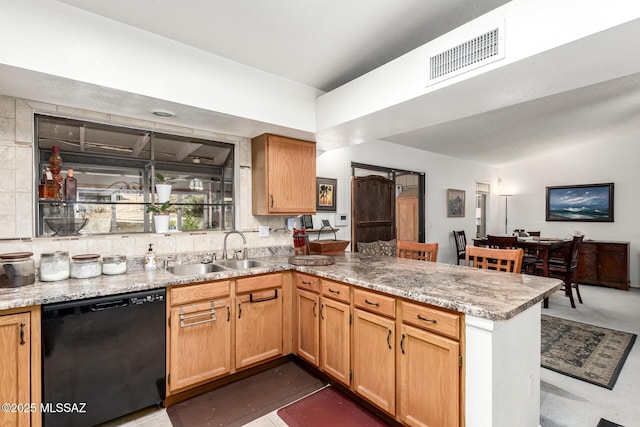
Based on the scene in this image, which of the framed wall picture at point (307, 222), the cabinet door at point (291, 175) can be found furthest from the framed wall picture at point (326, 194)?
the cabinet door at point (291, 175)

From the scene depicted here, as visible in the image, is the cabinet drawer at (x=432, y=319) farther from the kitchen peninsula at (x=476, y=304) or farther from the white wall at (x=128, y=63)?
the white wall at (x=128, y=63)

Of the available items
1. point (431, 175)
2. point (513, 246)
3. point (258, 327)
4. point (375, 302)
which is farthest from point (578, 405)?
point (431, 175)

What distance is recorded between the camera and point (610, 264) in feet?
18.4

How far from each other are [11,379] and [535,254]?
6198 mm

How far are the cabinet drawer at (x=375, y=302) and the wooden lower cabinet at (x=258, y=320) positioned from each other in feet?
2.70

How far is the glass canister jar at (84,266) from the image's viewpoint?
2131 mm

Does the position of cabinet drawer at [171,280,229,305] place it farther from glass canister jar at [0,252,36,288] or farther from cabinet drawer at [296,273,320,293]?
glass canister jar at [0,252,36,288]

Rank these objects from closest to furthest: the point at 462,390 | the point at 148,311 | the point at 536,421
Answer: the point at 462,390 < the point at 536,421 < the point at 148,311

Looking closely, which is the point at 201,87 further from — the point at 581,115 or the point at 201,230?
the point at 581,115

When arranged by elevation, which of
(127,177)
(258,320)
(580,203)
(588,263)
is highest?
(127,177)

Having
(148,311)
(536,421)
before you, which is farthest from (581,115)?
(148,311)

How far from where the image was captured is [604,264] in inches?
223

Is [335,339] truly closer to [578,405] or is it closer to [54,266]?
[578,405]

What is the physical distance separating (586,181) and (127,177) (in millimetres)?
8002
